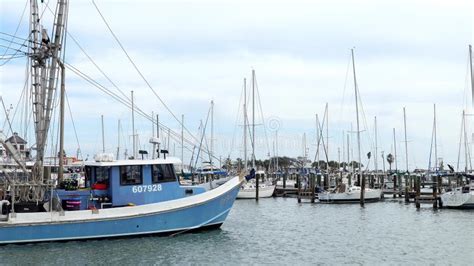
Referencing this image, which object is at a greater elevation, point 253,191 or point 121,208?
point 121,208

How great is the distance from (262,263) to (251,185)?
39.4 meters

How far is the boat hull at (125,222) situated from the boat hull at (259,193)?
3091cm

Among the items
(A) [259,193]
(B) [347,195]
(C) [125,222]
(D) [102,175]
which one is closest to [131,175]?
(D) [102,175]

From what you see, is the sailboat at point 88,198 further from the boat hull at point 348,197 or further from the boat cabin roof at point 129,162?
the boat hull at point 348,197

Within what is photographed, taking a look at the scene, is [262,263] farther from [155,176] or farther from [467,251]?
[467,251]

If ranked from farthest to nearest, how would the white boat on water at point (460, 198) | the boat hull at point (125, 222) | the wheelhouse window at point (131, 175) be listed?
the white boat on water at point (460, 198) → the wheelhouse window at point (131, 175) → the boat hull at point (125, 222)

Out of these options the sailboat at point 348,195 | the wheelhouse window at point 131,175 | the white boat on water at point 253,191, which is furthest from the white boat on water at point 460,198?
the wheelhouse window at point 131,175

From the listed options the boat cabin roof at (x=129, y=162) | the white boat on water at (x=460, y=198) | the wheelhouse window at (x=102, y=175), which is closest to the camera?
the boat cabin roof at (x=129, y=162)

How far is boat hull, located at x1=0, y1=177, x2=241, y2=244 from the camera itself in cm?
2177

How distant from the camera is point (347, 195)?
49906 mm

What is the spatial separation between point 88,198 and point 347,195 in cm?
3090

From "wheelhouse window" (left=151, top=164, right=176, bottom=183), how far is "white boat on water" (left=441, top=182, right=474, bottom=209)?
2460 centimetres

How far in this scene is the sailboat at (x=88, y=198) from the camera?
22.0 meters

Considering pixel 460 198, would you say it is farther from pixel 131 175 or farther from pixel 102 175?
pixel 102 175
